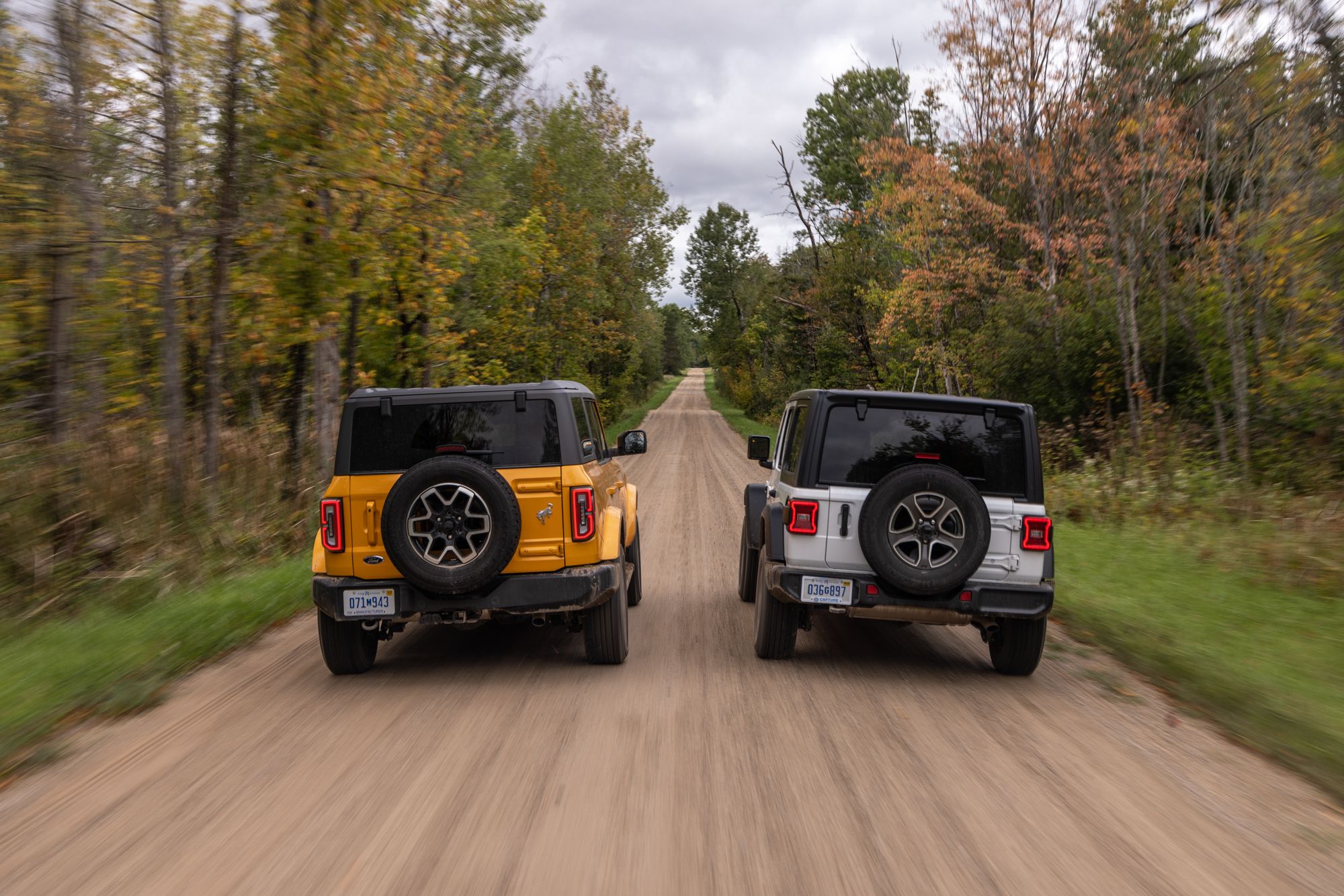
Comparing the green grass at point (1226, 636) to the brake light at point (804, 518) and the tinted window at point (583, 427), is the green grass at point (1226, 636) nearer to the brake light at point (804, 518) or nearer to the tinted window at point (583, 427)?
the brake light at point (804, 518)

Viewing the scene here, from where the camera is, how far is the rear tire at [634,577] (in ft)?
27.8

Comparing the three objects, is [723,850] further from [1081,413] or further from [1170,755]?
[1081,413]

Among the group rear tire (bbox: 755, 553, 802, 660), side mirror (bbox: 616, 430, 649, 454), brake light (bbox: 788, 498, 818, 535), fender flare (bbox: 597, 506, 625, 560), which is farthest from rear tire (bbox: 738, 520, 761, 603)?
brake light (bbox: 788, 498, 818, 535)

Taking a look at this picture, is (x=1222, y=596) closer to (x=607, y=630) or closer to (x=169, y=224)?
(x=607, y=630)

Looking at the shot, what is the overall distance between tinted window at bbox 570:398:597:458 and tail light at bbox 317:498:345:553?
5.23 feet

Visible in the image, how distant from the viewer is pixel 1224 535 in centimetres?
1079

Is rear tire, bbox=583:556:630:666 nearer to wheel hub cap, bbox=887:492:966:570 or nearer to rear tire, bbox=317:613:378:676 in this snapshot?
rear tire, bbox=317:613:378:676

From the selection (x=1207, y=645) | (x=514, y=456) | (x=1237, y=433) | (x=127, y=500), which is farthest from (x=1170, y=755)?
(x=1237, y=433)

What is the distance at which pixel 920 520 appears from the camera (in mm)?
5883

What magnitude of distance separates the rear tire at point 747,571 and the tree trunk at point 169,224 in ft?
19.6

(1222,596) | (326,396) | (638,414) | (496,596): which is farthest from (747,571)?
(638,414)

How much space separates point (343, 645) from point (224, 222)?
6.64 metres

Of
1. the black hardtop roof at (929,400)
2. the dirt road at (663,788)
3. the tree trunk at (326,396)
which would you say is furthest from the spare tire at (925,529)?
the tree trunk at (326,396)

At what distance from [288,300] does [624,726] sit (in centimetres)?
814
